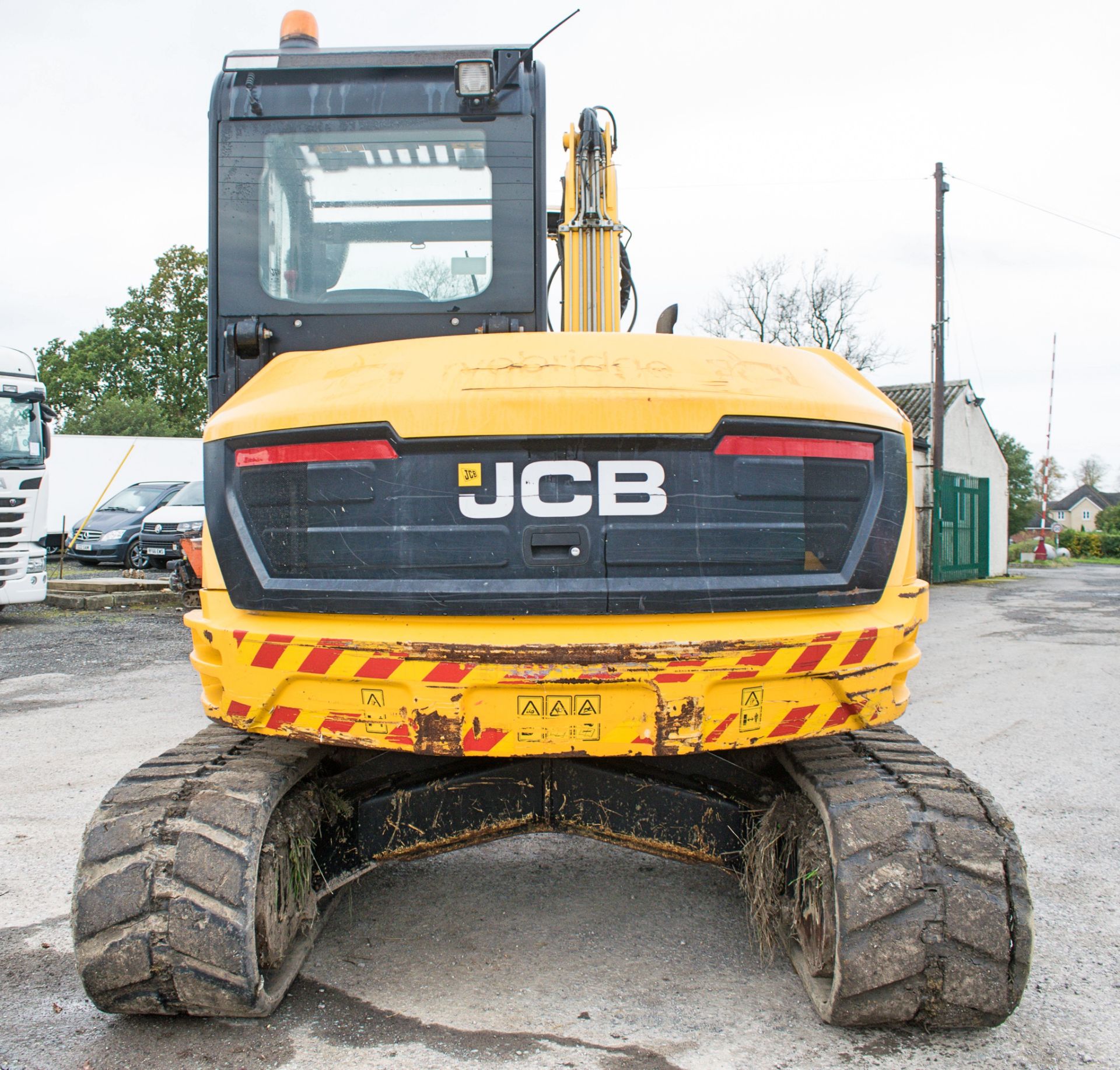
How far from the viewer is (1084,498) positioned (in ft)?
381

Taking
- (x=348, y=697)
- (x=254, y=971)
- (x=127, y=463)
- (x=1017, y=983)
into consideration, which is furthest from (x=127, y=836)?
(x=127, y=463)

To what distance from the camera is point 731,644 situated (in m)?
2.59

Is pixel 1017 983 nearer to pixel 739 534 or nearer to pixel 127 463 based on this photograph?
pixel 739 534

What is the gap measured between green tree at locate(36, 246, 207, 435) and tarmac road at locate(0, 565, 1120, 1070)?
52.8m

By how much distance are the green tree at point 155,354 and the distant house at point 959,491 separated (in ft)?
126

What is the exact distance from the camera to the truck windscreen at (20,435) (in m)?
12.4

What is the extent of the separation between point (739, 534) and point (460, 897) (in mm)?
2023

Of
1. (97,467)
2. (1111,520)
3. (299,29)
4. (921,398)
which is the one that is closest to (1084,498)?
(1111,520)

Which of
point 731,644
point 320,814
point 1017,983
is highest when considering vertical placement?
point 731,644

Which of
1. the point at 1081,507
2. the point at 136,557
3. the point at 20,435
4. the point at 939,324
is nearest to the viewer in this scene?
the point at 20,435

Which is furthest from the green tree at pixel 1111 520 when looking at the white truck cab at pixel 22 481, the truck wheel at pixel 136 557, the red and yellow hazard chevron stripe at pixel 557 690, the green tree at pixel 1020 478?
the red and yellow hazard chevron stripe at pixel 557 690

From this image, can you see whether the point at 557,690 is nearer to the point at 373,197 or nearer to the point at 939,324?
the point at 373,197

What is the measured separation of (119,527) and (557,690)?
19.1 meters

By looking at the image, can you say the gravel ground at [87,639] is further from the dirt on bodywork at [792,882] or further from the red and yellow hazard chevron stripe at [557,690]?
the dirt on bodywork at [792,882]
